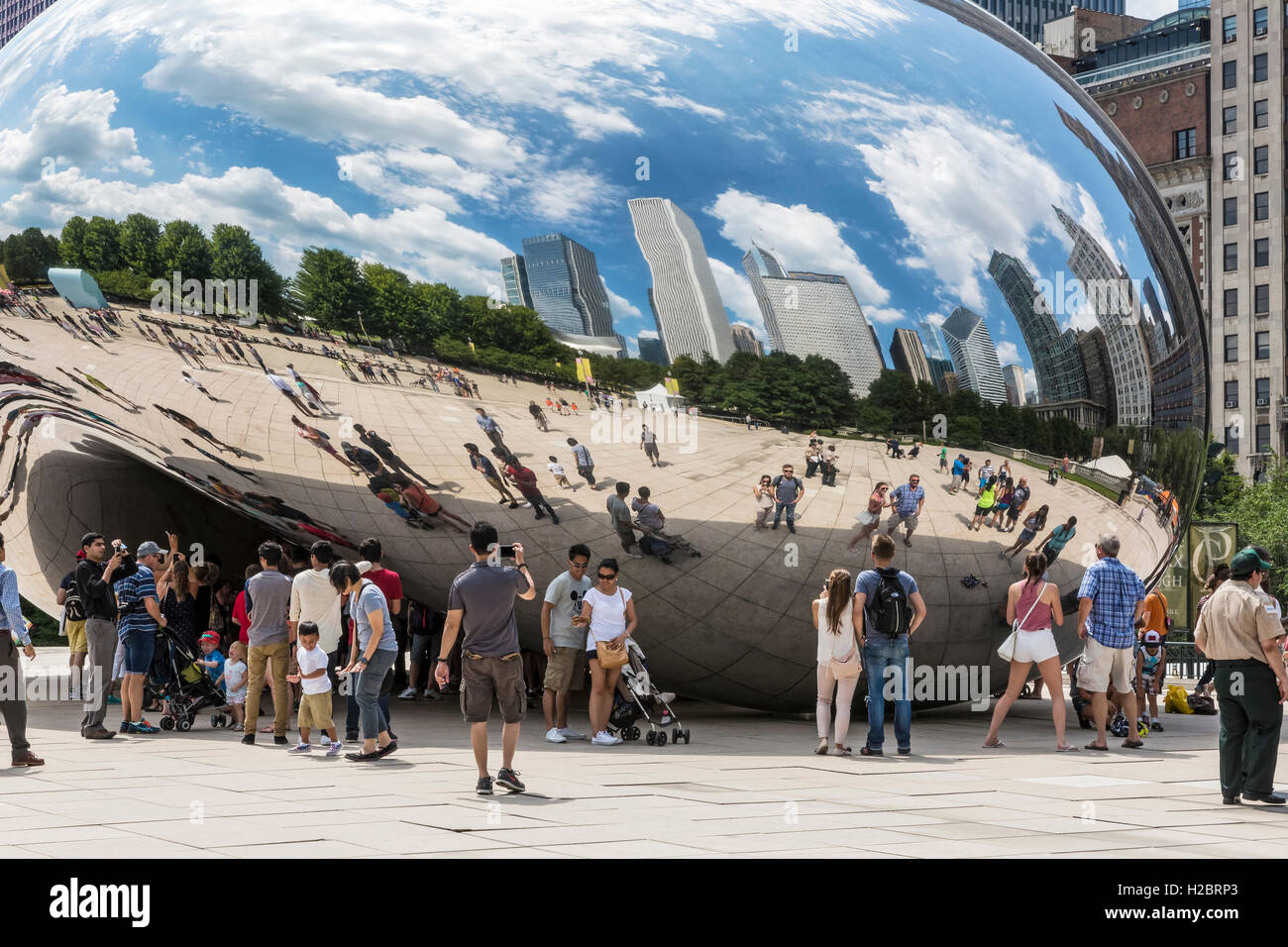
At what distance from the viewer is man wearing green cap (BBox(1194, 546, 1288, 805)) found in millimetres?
8773

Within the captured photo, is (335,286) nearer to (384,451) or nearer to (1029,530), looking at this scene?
(384,451)

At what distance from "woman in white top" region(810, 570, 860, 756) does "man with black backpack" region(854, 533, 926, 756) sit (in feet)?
0.39

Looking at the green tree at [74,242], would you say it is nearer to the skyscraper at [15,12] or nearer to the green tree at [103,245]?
the green tree at [103,245]

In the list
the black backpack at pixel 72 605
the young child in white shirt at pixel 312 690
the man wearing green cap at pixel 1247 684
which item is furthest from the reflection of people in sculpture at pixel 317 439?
the man wearing green cap at pixel 1247 684

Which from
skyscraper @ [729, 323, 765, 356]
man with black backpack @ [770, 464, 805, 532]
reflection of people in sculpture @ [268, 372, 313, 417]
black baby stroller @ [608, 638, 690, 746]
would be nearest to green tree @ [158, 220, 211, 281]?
reflection of people in sculpture @ [268, 372, 313, 417]

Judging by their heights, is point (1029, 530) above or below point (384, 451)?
below

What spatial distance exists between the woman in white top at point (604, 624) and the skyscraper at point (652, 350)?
1642mm

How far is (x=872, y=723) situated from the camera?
11602mm

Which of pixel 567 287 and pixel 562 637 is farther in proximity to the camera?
pixel 562 637

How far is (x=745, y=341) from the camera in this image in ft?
38.5

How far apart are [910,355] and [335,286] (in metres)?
4.75

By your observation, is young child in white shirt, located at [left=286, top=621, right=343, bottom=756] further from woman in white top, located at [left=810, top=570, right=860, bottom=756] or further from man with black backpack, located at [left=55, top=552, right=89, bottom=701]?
woman in white top, located at [left=810, top=570, right=860, bottom=756]

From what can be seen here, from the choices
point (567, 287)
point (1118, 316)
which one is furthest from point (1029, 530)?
point (567, 287)
